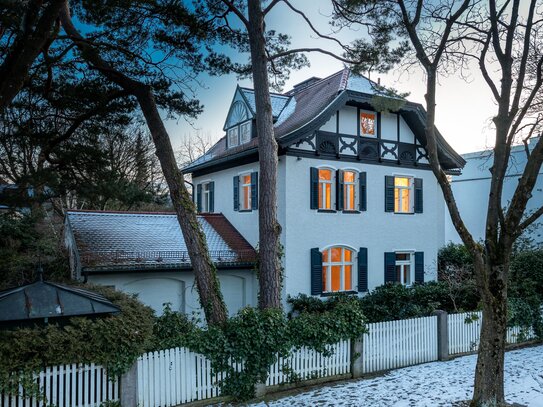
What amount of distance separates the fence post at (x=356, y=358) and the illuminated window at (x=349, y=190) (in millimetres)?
6078

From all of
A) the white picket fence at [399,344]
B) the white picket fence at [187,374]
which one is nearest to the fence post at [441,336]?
the white picket fence at [399,344]

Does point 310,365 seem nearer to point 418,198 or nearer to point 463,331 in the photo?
point 463,331

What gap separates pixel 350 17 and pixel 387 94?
2.07 metres

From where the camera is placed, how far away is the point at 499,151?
285 inches

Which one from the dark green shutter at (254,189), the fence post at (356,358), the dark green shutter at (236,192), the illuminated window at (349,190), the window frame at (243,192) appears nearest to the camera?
the fence post at (356,358)

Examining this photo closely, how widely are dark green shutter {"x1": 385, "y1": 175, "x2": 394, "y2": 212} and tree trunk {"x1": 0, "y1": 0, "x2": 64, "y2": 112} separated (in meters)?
11.4

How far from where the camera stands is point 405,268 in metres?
16.1

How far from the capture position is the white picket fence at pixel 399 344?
379 inches

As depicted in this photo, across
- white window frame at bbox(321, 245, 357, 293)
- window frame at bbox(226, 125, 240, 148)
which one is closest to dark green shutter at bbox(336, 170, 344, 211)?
white window frame at bbox(321, 245, 357, 293)

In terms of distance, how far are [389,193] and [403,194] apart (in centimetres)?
94

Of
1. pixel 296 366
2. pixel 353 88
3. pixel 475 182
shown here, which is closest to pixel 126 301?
pixel 296 366

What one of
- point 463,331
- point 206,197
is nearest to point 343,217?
point 463,331

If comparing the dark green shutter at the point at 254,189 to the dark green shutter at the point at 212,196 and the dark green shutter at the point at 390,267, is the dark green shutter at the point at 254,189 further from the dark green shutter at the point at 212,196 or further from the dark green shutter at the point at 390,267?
the dark green shutter at the point at 390,267

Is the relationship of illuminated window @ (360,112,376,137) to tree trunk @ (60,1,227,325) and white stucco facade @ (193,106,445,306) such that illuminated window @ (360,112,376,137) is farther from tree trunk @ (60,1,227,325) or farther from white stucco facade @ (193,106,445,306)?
tree trunk @ (60,1,227,325)
